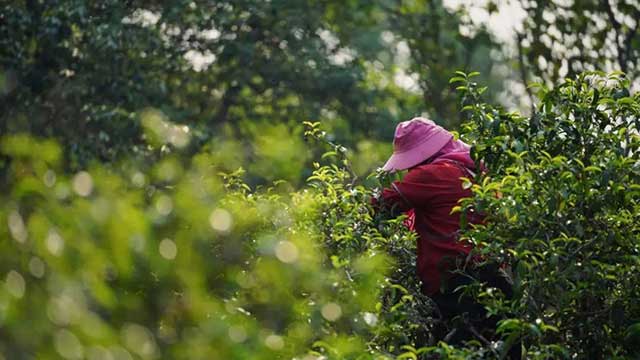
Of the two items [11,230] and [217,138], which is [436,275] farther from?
[217,138]

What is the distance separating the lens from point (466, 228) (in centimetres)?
566

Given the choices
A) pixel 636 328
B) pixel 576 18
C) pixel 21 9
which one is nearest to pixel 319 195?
pixel 636 328

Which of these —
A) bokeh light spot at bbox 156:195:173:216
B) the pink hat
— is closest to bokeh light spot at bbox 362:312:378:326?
bokeh light spot at bbox 156:195:173:216

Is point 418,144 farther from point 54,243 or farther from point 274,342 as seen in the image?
point 54,243

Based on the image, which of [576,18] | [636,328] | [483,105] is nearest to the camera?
[636,328]

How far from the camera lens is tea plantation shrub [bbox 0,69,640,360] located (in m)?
2.92

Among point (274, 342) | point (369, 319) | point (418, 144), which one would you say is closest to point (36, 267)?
point (274, 342)

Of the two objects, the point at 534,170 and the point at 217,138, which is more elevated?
the point at 534,170

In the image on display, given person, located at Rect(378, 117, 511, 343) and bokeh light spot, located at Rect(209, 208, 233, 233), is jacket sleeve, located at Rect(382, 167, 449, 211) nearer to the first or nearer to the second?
person, located at Rect(378, 117, 511, 343)

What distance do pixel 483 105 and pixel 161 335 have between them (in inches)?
113

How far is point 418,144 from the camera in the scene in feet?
19.8

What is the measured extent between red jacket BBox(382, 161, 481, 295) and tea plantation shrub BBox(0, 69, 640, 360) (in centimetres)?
9

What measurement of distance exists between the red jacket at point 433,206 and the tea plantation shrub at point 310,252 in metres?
0.09

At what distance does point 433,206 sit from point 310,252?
8.53 feet
